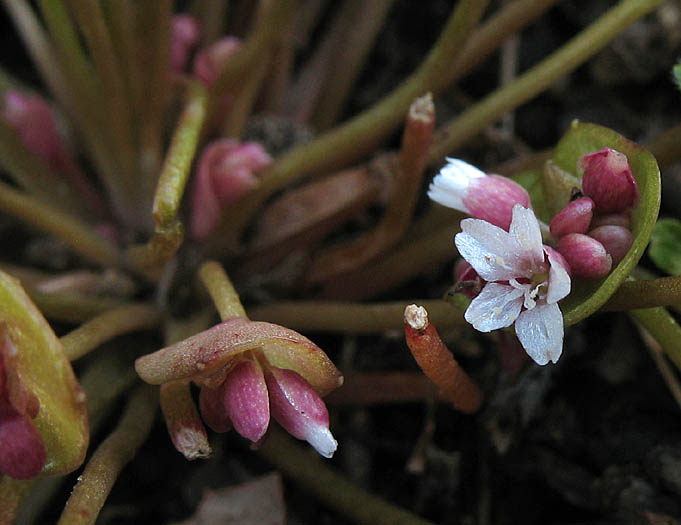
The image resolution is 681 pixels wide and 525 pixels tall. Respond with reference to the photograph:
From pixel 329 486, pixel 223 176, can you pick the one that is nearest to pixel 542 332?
pixel 329 486

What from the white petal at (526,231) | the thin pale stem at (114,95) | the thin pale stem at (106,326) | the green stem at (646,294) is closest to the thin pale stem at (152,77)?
the thin pale stem at (114,95)

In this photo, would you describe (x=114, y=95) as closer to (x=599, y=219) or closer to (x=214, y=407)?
(x=214, y=407)

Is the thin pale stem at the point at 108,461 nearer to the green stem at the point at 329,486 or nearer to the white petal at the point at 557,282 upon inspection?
the green stem at the point at 329,486

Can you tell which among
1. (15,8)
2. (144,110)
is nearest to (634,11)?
(144,110)

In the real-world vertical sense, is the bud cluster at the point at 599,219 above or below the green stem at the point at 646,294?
above

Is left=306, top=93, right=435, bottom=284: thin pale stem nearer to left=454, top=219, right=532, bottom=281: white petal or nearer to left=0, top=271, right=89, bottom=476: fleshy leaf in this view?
left=454, top=219, right=532, bottom=281: white petal

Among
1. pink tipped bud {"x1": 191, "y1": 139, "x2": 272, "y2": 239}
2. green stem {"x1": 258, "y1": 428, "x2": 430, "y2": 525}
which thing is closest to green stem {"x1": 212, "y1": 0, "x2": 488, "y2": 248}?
pink tipped bud {"x1": 191, "y1": 139, "x2": 272, "y2": 239}
